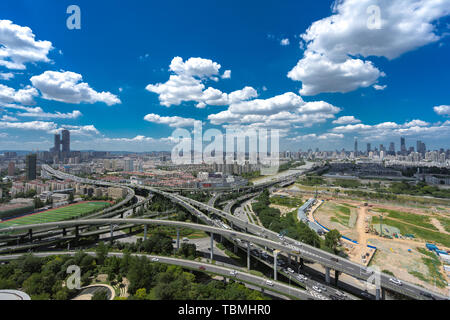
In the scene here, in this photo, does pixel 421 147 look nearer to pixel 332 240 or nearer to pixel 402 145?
pixel 402 145

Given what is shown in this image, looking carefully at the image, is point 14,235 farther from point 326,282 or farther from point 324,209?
point 324,209

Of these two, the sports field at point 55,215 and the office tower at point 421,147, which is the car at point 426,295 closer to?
the sports field at point 55,215

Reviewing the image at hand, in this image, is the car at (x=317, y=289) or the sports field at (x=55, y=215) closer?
the car at (x=317, y=289)

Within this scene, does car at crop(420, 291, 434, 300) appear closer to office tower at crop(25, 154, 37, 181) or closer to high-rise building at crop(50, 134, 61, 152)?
office tower at crop(25, 154, 37, 181)

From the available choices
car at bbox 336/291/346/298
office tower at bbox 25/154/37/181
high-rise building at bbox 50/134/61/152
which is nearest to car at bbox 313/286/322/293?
car at bbox 336/291/346/298

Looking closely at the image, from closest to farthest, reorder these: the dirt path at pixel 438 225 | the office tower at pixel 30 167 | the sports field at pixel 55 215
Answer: the dirt path at pixel 438 225, the sports field at pixel 55 215, the office tower at pixel 30 167

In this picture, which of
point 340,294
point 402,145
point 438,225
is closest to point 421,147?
point 402,145

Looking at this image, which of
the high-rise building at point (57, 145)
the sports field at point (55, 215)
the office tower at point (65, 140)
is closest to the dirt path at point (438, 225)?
the sports field at point (55, 215)
